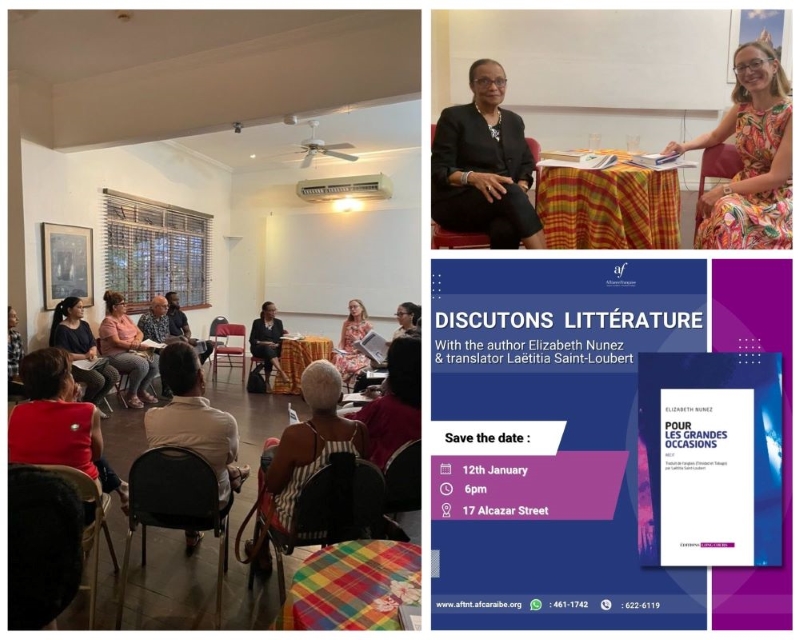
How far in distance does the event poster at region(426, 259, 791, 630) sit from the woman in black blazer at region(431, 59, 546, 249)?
5.5 inches

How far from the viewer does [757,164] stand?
4.31ft

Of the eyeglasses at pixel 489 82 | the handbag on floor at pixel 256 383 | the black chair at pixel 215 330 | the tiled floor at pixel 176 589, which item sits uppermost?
the eyeglasses at pixel 489 82

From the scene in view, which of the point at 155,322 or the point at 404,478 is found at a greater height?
the point at 155,322

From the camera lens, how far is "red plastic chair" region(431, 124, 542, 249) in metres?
1.31

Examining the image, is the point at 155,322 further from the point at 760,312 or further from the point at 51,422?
the point at 760,312

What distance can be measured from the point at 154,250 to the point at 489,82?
17.7 feet

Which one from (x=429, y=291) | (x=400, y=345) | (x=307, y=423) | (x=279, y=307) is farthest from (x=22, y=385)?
(x=279, y=307)

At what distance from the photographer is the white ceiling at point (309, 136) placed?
17.6 ft

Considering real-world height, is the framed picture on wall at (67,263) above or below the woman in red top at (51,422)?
above

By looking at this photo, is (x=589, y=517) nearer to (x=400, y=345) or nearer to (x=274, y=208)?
(x=400, y=345)

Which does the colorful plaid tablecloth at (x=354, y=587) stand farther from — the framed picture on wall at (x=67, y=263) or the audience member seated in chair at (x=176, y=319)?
the audience member seated in chair at (x=176, y=319)

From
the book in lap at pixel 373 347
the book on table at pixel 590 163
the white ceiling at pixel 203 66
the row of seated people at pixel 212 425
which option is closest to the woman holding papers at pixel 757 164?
the book on table at pixel 590 163

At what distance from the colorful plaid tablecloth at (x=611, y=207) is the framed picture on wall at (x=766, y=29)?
0.35 m

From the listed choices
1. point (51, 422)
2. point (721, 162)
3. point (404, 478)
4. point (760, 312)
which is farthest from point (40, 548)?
point (721, 162)
